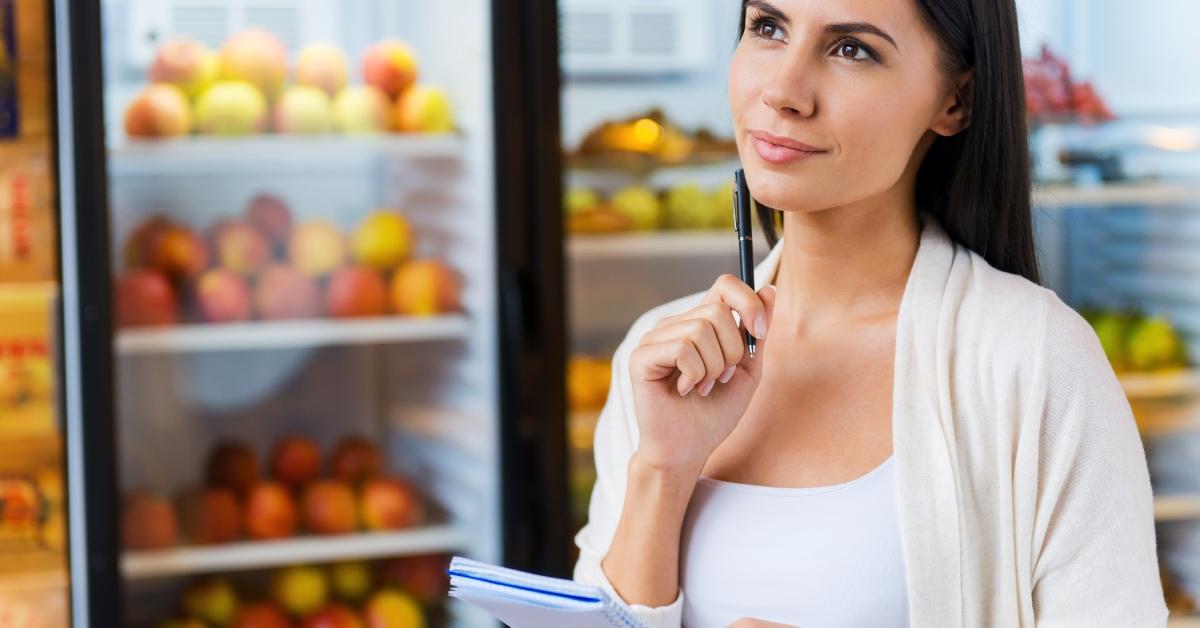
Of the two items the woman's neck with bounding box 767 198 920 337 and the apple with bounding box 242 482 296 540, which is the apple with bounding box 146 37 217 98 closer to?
the apple with bounding box 242 482 296 540

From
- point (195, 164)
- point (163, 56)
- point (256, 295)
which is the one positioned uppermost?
point (163, 56)

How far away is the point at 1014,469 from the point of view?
3.33ft

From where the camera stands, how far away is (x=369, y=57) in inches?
107

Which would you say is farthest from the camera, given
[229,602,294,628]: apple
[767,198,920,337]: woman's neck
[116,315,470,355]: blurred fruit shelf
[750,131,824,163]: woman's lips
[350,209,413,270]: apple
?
[350,209,413,270]: apple

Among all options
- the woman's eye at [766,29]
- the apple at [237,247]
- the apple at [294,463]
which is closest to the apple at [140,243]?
the apple at [237,247]

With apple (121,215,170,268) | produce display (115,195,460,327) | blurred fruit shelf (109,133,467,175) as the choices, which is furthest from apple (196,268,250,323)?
→ blurred fruit shelf (109,133,467,175)

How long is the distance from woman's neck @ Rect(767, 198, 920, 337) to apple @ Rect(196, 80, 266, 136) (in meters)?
1.68

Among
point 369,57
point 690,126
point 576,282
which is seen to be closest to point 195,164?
point 369,57

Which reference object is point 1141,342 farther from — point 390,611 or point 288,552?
point 288,552

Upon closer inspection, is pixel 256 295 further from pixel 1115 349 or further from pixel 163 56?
pixel 1115 349

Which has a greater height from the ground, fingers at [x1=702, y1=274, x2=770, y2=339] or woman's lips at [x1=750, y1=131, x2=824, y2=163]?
woman's lips at [x1=750, y1=131, x2=824, y2=163]

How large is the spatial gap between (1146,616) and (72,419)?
1.90 m

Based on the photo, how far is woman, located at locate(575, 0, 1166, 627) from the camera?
998mm

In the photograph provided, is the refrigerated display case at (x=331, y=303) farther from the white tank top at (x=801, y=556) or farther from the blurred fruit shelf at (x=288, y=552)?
the white tank top at (x=801, y=556)
